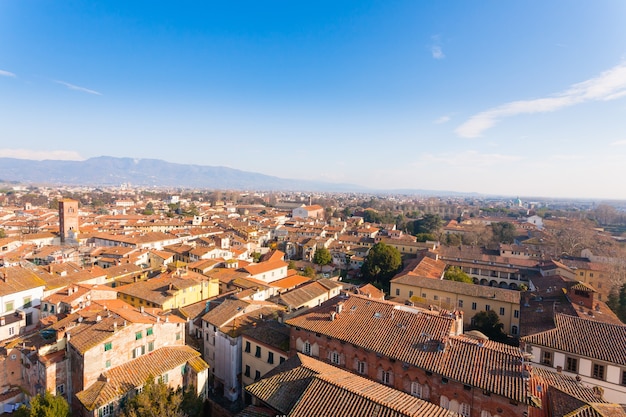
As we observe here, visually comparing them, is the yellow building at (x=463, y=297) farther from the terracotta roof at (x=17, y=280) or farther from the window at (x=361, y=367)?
the terracotta roof at (x=17, y=280)

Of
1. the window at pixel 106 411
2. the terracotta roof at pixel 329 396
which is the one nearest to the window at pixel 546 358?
the terracotta roof at pixel 329 396

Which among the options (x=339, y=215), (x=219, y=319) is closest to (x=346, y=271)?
(x=219, y=319)

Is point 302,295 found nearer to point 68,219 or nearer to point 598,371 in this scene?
point 598,371

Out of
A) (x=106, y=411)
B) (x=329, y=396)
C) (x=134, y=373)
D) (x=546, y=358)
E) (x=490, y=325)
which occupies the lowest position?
(x=490, y=325)

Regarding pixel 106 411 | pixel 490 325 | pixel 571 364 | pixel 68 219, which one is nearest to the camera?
pixel 106 411

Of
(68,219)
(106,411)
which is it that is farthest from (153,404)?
(68,219)

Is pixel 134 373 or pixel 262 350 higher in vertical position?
pixel 134 373

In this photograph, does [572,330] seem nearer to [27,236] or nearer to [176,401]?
[176,401]
